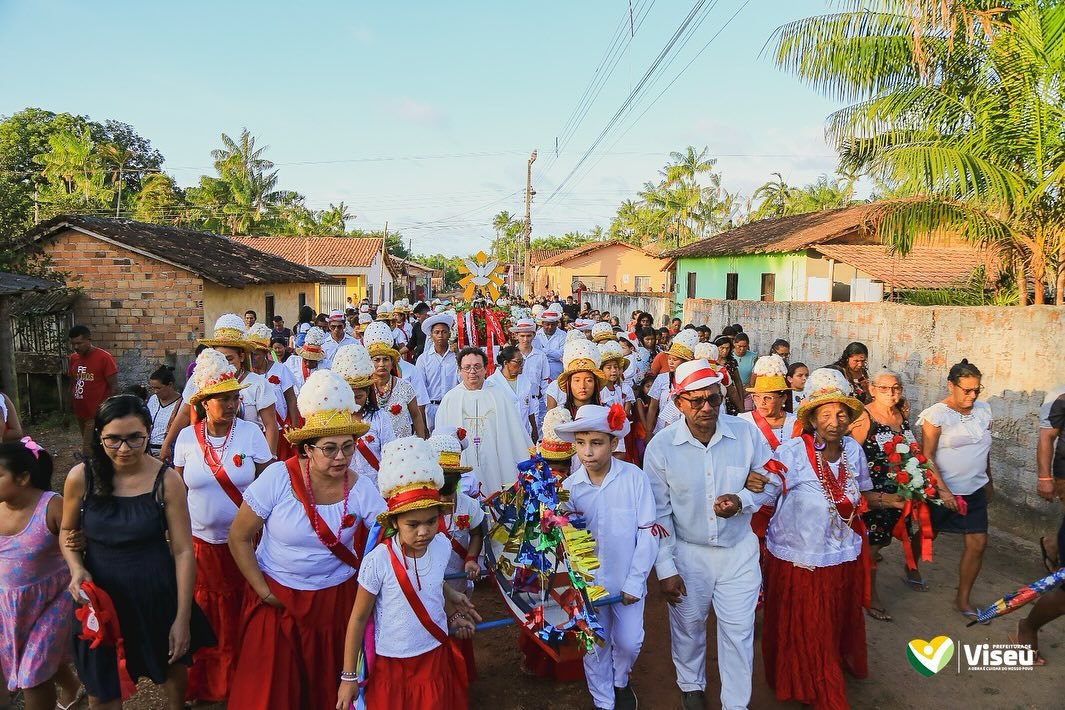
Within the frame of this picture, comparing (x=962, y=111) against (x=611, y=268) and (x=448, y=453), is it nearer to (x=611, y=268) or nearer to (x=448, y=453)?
(x=448, y=453)

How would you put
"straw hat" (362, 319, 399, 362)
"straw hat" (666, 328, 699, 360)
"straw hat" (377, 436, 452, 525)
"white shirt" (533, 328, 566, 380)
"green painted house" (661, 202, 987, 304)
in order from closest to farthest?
"straw hat" (377, 436, 452, 525) < "straw hat" (362, 319, 399, 362) < "straw hat" (666, 328, 699, 360) < "white shirt" (533, 328, 566, 380) < "green painted house" (661, 202, 987, 304)

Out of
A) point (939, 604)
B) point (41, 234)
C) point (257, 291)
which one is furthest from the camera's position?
point (257, 291)

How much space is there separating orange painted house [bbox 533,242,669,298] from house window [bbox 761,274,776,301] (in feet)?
80.4

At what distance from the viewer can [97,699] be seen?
3219mm

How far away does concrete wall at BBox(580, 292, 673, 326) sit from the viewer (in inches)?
845

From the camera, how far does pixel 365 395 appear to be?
16.6 feet

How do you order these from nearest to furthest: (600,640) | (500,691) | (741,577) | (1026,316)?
1. (600,640)
2. (741,577)
3. (500,691)
4. (1026,316)

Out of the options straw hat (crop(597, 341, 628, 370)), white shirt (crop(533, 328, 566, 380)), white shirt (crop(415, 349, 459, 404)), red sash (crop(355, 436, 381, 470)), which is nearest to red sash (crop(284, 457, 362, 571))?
red sash (crop(355, 436, 381, 470))

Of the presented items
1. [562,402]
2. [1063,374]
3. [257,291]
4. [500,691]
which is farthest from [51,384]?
[1063,374]

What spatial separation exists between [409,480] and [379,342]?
2982 mm

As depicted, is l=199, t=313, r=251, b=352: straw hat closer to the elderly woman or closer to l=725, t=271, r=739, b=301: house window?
the elderly woman

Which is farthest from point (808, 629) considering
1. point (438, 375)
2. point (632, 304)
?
point (632, 304)

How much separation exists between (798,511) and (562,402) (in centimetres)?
257

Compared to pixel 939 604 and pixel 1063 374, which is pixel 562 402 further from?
pixel 1063 374
